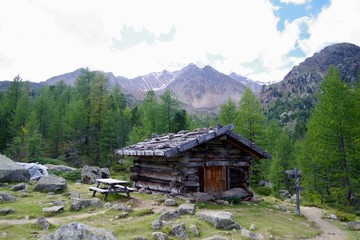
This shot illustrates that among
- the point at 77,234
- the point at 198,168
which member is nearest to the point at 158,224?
the point at 77,234

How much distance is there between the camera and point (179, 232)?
855cm

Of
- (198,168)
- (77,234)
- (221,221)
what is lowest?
(221,221)

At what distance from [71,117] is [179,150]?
127 ft

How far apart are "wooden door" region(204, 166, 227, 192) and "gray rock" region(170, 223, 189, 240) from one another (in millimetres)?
7190

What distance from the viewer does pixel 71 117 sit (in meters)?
48.6

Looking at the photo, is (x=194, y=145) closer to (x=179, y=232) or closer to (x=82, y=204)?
(x=82, y=204)

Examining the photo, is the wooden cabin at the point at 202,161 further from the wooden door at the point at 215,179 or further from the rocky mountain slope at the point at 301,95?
the rocky mountain slope at the point at 301,95

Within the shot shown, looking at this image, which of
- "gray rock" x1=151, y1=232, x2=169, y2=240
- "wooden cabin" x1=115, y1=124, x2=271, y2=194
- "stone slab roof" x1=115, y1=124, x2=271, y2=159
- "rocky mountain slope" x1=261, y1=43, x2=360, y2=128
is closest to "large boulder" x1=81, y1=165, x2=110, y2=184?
"wooden cabin" x1=115, y1=124, x2=271, y2=194

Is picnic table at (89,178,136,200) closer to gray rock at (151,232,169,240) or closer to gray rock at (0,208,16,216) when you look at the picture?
gray rock at (0,208,16,216)

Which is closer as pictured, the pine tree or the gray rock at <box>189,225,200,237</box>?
the gray rock at <box>189,225,200,237</box>

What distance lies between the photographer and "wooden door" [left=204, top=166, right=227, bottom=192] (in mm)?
15901

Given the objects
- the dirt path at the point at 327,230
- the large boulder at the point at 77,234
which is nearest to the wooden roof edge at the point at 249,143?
the dirt path at the point at 327,230

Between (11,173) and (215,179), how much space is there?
530 inches

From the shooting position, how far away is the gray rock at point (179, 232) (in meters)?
8.47
